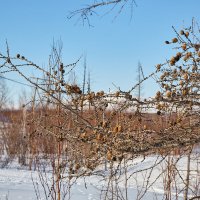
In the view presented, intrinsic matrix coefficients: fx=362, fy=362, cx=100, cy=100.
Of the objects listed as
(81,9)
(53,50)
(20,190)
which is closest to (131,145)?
(81,9)

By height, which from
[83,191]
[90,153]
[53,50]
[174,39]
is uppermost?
[53,50]

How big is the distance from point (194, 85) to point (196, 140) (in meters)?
0.37

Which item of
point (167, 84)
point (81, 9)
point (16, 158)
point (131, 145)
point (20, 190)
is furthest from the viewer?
point (16, 158)

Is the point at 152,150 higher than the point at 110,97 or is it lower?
lower

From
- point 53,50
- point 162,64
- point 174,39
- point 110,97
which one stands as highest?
point 53,50

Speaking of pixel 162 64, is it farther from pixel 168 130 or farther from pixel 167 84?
pixel 168 130

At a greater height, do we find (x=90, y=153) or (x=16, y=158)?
(x=90, y=153)

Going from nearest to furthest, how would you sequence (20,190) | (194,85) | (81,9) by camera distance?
(194,85), (81,9), (20,190)

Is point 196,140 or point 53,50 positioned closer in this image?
point 196,140

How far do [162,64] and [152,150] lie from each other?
2.25ft

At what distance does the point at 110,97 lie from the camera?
2.24 meters

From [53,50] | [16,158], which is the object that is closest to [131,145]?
[53,50]

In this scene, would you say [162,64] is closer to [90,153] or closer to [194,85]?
[194,85]

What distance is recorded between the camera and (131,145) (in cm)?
219
